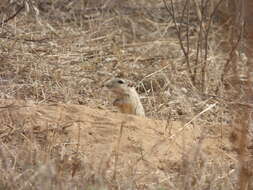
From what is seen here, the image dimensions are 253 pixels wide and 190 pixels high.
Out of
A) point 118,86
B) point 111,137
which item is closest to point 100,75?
point 118,86

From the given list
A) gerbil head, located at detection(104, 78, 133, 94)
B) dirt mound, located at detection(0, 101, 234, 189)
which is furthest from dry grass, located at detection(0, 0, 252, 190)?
gerbil head, located at detection(104, 78, 133, 94)

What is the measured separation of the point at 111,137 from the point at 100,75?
9.35ft

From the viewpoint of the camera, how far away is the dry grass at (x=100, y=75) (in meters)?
4.58

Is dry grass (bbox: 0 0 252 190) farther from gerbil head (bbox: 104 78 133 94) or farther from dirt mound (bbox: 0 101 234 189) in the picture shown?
gerbil head (bbox: 104 78 133 94)

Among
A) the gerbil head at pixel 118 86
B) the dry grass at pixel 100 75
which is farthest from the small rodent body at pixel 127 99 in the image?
the dry grass at pixel 100 75

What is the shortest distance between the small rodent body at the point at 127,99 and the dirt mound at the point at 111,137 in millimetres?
427

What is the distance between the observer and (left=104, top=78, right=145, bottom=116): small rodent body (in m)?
6.57

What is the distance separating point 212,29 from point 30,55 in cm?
306

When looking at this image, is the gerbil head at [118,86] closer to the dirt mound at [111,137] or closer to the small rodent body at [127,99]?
the small rodent body at [127,99]

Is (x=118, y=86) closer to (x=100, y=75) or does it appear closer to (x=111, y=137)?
(x=111, y=137)

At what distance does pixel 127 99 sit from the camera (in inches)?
259

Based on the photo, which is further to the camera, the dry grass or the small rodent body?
the small rodent body

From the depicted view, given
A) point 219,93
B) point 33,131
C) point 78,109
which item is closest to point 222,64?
point 219,93

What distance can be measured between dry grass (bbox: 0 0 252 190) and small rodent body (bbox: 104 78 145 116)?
0.38 metres
